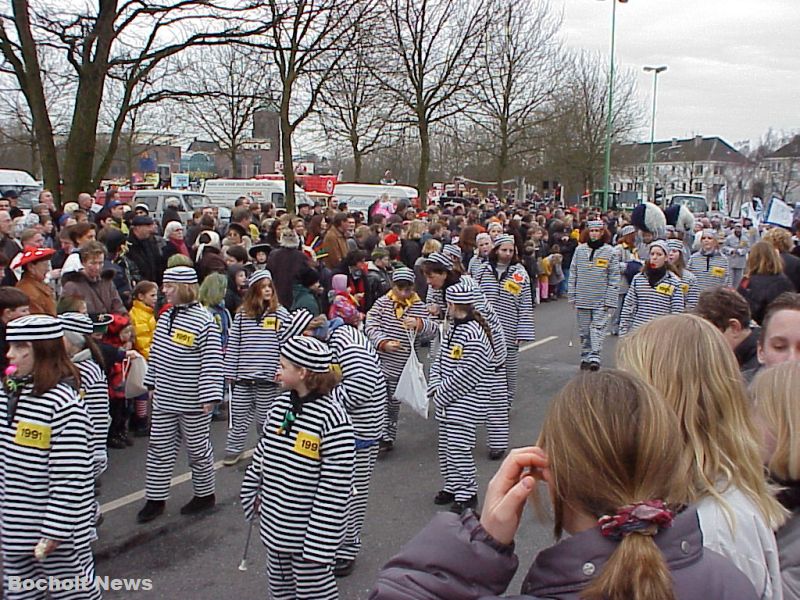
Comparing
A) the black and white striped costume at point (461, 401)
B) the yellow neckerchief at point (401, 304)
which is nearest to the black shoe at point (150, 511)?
the black and white striped costume at point (461, 401)

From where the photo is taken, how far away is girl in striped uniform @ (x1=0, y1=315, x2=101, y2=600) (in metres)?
3.60

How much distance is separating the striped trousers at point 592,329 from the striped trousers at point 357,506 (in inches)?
232

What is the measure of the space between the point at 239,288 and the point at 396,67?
17.0 meters

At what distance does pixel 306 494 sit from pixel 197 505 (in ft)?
7.31

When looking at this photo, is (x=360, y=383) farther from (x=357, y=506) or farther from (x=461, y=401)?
(x=461, y=401)

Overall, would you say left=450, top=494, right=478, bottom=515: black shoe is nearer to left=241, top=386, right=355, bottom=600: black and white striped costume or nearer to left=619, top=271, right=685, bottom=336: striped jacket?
left=241, top=386, right=355, bottom=600: black and white striped costume

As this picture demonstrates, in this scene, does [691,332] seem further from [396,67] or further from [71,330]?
[396,67]

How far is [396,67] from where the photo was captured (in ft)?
77.9

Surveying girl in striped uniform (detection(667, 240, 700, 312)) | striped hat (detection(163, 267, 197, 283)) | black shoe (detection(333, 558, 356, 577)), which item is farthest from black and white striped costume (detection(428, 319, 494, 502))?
girl in striped uniform (detection(667, 240, 700, 312))

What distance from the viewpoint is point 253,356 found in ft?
21.3

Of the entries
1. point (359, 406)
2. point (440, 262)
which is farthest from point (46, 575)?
point (440, 262)

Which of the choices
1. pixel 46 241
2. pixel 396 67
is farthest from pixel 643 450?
pixel 396 67

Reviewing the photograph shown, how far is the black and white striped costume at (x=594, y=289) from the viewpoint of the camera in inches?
403

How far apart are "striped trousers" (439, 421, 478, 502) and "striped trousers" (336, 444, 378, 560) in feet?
3.14
